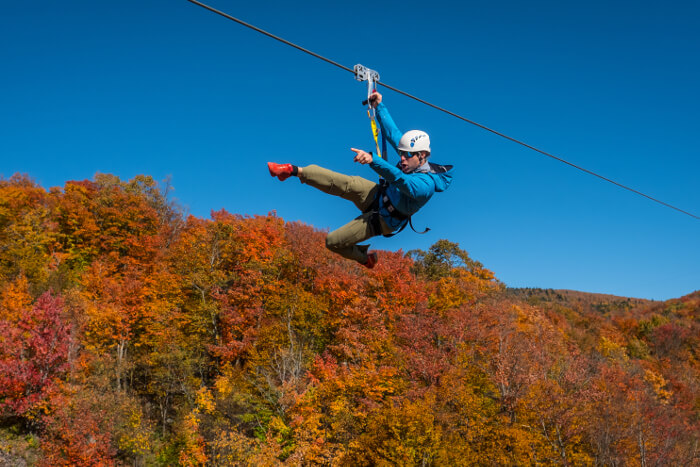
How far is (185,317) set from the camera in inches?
1236

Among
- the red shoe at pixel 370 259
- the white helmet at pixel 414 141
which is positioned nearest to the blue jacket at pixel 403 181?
the white helmet at pixel 414 141

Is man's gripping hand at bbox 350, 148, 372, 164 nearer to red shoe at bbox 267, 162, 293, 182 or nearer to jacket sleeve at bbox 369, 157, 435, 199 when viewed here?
jacket sleeve at bbox 369, 157, 435, 199

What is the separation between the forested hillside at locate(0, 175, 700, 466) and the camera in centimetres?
2462

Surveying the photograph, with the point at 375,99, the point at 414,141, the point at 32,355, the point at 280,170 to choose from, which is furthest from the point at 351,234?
the point at 32,355

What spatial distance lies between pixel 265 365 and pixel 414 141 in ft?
85.1

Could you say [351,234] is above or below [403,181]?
below

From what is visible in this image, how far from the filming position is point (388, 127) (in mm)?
5375

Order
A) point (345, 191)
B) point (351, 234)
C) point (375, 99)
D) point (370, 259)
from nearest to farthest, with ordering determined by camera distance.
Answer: point (345, 191)
point (351, 234)
point (375, 99)
point (370, 259)

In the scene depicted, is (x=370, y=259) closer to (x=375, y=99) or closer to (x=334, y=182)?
(x=334, y=182)

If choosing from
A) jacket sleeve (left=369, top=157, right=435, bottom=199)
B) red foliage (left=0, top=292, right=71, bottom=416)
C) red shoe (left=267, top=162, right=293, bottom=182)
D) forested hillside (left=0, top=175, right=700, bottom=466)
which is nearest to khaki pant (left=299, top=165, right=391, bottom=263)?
red shoe (left=267, top=162, right=293, bottom=182)

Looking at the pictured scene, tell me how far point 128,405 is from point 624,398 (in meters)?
36.1

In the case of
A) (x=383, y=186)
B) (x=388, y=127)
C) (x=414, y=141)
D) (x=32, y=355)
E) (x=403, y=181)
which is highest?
(x=388, y=127)

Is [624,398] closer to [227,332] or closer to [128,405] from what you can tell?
[227,332]

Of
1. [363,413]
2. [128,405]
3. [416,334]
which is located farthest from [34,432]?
[416,334]
